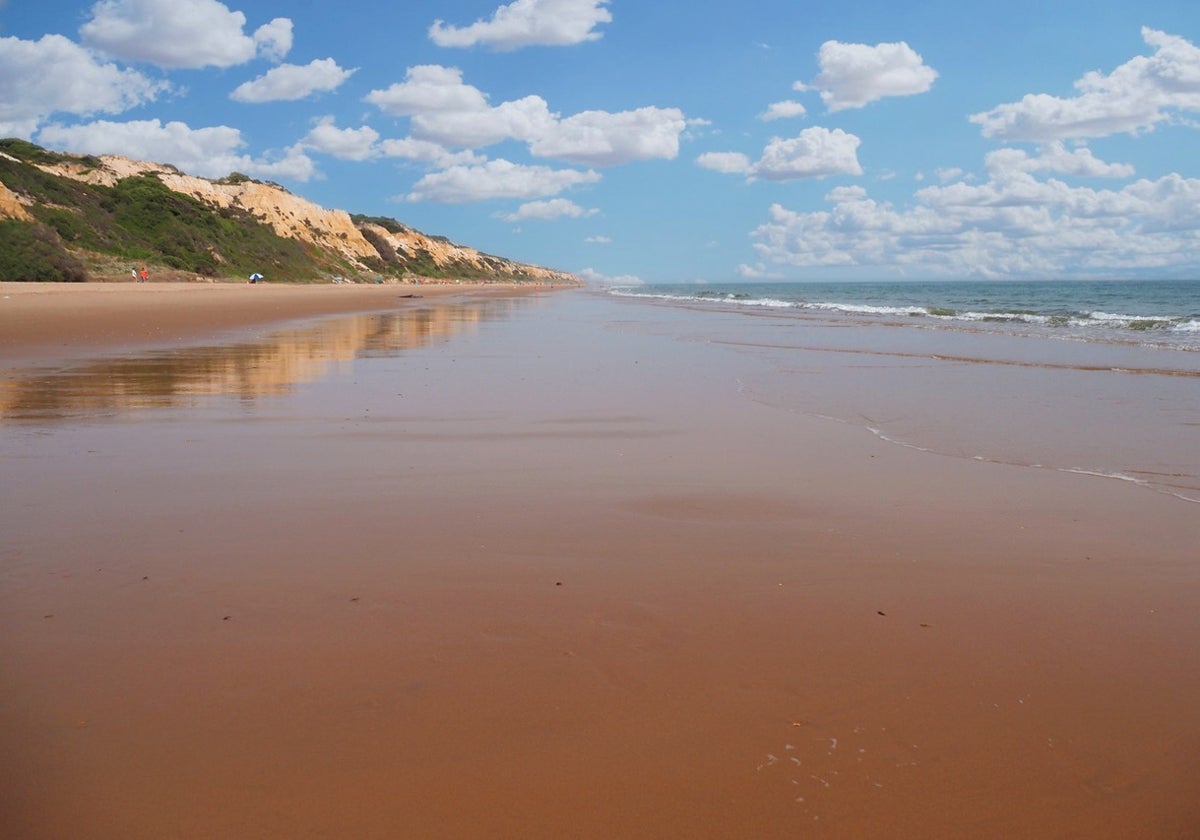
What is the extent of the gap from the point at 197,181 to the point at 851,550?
6341cm

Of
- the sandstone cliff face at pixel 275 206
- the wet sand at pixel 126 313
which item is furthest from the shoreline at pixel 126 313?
the sandstone cliff face at pixel 275 206

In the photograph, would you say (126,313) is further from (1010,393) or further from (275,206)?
(275,206)

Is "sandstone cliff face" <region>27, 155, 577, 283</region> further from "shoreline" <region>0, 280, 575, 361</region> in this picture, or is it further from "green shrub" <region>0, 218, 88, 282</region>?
"shoreline" <region>0, 280, 575, 361</region>

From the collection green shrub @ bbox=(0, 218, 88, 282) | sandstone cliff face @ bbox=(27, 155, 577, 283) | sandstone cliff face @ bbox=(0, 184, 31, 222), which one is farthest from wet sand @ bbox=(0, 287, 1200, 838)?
sandstone cliff face @ bbox=(27, 155, 577, 283)

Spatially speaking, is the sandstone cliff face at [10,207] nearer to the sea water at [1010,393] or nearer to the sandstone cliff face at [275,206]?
the sandstone cliff face at [275,206]

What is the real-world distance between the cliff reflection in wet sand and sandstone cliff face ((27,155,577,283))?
25.9 meters

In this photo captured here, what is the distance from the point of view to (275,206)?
63875 millimetres

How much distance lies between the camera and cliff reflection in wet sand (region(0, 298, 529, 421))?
7.65 meters

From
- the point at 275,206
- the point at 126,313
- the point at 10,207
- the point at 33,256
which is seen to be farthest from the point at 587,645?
the point at 275,206

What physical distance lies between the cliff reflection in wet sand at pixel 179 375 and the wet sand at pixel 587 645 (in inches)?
81.3

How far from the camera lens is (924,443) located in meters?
6.34

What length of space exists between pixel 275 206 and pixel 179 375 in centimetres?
6043

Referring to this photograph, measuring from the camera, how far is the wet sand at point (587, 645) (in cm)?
202

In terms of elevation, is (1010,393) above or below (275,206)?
below
